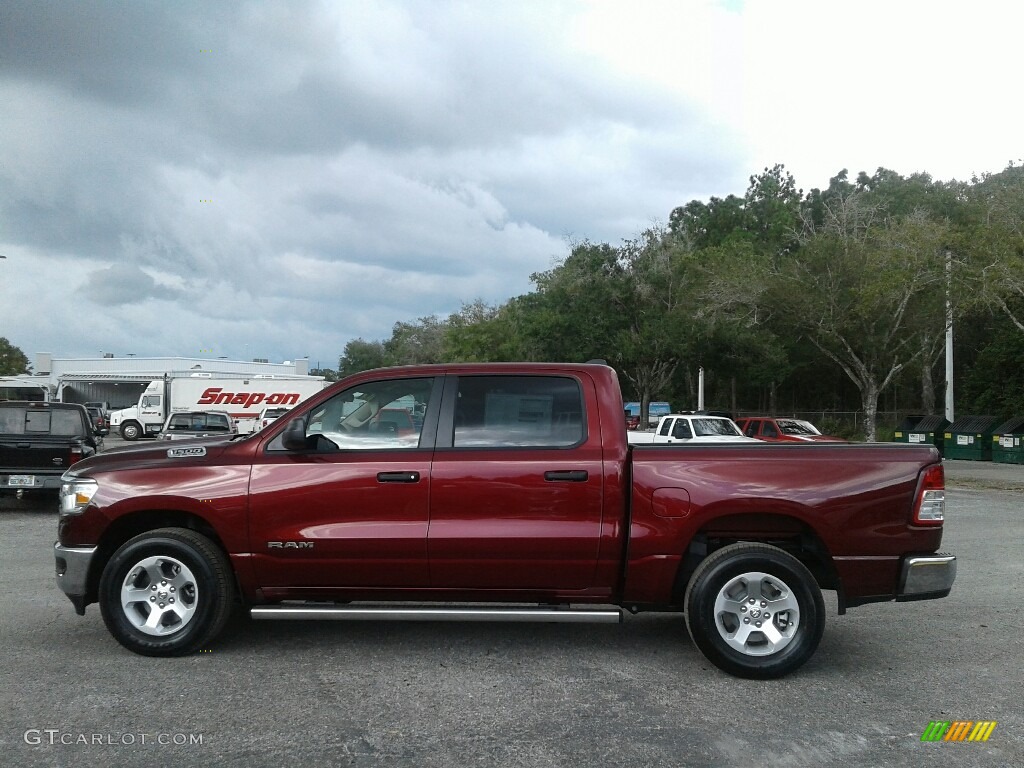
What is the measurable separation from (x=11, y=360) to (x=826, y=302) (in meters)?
87.1

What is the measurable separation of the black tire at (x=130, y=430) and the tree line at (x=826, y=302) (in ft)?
59.1

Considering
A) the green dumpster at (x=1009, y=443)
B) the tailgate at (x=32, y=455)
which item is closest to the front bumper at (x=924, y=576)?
the tailgate at (x=32, y=455)

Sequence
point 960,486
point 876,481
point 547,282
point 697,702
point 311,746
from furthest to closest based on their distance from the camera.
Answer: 1. point 547,282
2. point 960,486
3. point 876,481
4. point 697,702
5. point 311,746

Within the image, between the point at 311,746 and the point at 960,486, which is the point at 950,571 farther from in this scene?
the point at 960,486

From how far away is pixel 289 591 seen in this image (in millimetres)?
5477

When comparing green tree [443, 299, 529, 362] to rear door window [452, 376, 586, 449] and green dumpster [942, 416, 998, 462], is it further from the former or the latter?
rear door window [452, 376, 586, 449]

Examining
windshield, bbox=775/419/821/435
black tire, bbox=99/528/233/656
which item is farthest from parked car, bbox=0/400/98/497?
windshield, bbox=775/419/821/435

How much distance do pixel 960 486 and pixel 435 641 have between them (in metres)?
16.9

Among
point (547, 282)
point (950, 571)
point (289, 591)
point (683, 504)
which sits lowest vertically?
point (289, 591)

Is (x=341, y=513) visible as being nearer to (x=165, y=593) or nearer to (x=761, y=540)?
(x=165, y=593)

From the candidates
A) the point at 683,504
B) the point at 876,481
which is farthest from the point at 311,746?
the point at 876,481

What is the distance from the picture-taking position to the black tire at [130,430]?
129 ft

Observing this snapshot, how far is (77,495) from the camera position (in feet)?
18.1

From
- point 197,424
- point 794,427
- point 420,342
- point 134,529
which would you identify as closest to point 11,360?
point 420,342
